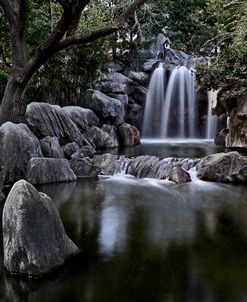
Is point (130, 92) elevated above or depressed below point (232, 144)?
above

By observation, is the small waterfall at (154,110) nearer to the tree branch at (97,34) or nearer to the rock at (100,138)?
the rock at (100,138)

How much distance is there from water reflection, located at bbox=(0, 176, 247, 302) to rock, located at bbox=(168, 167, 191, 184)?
949mm

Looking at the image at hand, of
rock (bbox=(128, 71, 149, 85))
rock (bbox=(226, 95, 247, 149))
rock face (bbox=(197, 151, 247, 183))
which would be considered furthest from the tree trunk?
rock (bbox=(128, 71, 149, 85))

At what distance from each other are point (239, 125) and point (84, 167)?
574 cm

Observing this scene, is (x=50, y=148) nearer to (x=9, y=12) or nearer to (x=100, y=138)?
(x=9, y=12)

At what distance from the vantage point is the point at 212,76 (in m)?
12.7

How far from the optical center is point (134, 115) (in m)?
22.8

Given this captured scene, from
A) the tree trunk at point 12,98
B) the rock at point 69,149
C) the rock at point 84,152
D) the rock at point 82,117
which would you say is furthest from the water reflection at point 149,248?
the rock at point 82,117

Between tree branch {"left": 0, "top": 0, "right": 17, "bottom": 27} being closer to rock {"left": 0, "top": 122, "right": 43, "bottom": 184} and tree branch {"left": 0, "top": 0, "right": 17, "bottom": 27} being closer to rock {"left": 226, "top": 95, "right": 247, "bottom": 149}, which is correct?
rock {"left": 0, "top": 122, "right": 43, "bottom": 184}

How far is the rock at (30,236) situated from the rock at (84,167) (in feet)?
22.0

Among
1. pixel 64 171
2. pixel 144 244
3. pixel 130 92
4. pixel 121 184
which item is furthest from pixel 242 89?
pixel 130 92

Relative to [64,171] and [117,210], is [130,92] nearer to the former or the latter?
[64,171]

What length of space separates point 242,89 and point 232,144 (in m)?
2.16

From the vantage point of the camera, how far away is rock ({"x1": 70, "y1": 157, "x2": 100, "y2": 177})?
458 inches
